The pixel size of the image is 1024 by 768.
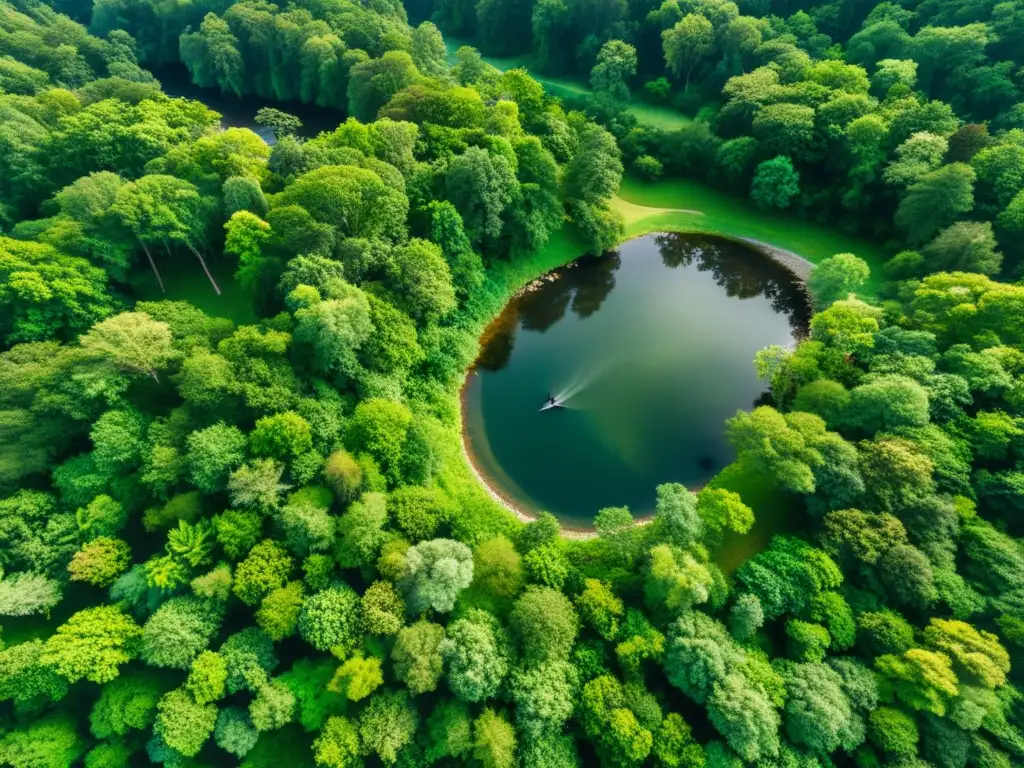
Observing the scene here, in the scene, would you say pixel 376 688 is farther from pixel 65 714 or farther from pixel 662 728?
pixel 65 714

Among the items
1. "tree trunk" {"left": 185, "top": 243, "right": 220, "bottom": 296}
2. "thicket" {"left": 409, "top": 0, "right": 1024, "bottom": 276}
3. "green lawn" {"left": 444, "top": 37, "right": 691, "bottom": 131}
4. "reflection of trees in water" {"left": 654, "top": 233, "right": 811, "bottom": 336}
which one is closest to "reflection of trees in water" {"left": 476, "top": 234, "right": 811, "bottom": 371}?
"reflection of trees in water" {"left": 654, "top": 233, "right": 811, "bottom": 336}

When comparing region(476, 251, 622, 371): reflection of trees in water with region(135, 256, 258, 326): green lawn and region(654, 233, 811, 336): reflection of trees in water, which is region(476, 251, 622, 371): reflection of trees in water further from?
region(135, 256, 258, 326): green lawn

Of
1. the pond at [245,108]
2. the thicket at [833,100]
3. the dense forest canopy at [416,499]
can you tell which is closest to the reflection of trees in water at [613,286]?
the dense forest canopy at [416,499]

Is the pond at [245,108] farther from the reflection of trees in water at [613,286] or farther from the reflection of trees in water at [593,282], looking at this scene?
the reflection of trees in water at [593,282]

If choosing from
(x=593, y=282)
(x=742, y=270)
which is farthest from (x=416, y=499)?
(x=742, y=270)

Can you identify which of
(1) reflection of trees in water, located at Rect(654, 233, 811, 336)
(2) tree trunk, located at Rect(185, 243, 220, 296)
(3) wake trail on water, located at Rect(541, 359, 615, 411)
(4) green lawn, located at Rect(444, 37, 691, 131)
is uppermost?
(4) green lawn, located at Rect(444, 37, 691, 131)

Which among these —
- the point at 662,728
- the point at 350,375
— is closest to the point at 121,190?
the point at 350,375
